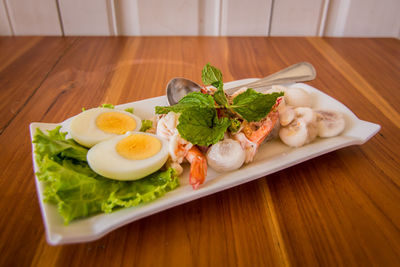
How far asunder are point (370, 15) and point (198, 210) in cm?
275

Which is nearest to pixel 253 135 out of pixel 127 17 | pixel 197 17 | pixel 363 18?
pixel 197 17

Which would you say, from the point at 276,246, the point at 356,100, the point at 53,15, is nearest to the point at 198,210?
the point at 276,246

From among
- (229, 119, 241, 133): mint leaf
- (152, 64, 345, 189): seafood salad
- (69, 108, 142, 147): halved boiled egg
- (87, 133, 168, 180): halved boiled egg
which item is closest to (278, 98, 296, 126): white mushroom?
(152, 64, 345, 189): seafood salad

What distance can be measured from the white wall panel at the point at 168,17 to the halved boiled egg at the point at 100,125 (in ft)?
5.25

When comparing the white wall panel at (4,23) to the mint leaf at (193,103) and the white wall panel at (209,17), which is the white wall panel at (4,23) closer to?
the white wall panel at (209,17)


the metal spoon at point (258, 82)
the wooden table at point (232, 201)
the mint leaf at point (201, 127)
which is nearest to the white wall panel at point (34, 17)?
the wooden table at point (232, 201)

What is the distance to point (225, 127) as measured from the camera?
110 centimetres

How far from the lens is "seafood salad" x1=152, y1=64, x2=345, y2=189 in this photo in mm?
1082

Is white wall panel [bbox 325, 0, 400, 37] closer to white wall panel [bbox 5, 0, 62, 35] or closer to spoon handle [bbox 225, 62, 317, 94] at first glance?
spoon handle [bbox 225, 62, 317, 94]

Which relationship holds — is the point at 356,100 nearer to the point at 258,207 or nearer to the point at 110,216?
the point at 258,207

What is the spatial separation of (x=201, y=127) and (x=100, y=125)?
431 millimetres

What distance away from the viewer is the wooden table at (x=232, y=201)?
0.88m

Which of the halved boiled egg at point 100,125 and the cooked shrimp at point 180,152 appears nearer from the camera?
the cooked shrimp at point 180,152

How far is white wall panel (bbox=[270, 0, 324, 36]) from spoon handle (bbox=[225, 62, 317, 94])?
1142 mm
